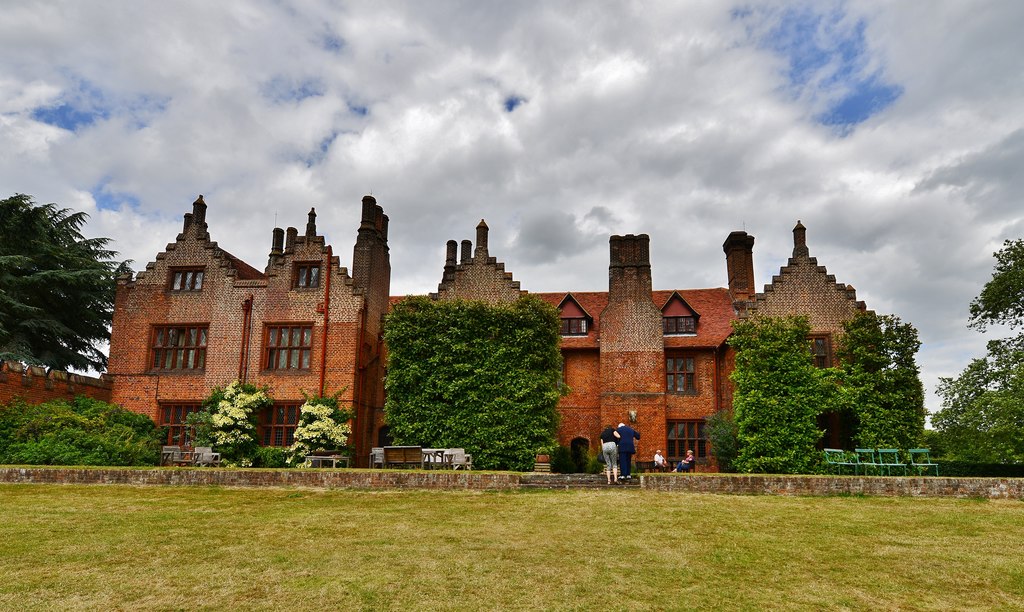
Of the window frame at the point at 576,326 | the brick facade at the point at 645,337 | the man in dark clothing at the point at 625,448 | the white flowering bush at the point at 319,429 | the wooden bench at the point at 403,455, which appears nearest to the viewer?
the man in dark clothing at the point at 625,448

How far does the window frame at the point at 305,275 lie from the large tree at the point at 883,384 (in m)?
19.8

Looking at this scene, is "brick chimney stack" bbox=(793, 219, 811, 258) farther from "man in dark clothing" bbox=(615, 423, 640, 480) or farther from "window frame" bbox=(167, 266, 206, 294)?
"window frame" bbox=(167, 266, 206, 294)

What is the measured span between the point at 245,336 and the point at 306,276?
3.29 meters

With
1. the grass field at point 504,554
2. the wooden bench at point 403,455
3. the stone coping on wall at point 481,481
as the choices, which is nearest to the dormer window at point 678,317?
the stone coping on wall at point 481,481

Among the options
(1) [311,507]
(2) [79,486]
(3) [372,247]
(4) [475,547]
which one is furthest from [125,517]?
(3) [372,247]

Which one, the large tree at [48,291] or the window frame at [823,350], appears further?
the large tree at [48,291]

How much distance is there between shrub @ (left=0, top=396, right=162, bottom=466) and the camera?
17641 mm

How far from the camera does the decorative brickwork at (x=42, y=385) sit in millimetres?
20234

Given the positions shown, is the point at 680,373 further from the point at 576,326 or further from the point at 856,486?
the point at 856,486

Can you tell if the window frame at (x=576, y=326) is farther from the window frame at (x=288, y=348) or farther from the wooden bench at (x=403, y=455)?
the window frame at (x=288, y=348)

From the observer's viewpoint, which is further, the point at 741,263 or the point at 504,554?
the point at 741,263

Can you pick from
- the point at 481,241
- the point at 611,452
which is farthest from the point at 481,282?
the point at 611,452

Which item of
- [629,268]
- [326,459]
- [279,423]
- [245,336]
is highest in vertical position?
[629,268]

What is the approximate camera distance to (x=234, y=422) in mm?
22297
